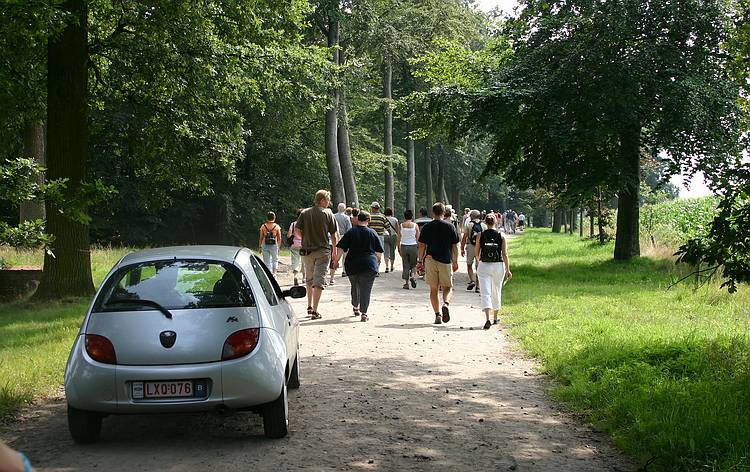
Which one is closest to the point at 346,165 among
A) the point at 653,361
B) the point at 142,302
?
the point at 653,361

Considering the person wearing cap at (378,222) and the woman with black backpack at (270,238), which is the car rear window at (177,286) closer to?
the woman with black backpack at (270,238)

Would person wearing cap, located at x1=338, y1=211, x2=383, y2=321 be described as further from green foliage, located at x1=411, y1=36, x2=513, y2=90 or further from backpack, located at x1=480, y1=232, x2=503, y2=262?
green foliage, located at x1=411, y1=36, x2=513, y2=90

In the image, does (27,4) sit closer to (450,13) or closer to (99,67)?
(99,67)

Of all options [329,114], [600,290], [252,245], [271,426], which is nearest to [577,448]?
[271,426]

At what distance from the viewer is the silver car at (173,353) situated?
5.89m

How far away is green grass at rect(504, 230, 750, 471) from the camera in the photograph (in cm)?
588

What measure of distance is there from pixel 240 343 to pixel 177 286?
85cm

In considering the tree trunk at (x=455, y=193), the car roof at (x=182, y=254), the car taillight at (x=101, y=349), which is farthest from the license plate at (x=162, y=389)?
the tree trunk at (x=455, y=193)

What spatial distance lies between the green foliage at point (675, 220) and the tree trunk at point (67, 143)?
15014 millimetres

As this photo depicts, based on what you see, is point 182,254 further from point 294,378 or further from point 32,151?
point 32,151

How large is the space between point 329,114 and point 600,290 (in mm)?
18251

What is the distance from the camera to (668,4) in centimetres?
2123

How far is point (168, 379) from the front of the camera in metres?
5.87

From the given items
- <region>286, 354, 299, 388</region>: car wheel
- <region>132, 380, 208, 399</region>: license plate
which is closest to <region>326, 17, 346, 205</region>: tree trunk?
<region>286, 354, 299, 388</region>: car wheel
